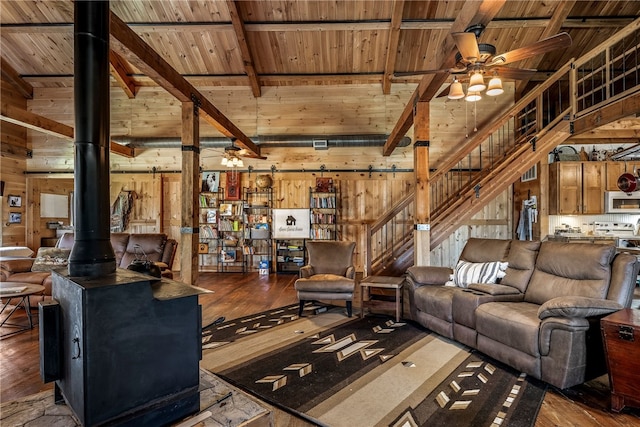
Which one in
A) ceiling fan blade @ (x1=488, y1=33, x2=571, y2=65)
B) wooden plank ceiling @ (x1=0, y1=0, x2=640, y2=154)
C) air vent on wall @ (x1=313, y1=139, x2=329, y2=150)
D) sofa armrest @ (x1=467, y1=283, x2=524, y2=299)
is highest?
wooden plank ceiling @ (x1=0, y1=0, x2=640, y2=154)

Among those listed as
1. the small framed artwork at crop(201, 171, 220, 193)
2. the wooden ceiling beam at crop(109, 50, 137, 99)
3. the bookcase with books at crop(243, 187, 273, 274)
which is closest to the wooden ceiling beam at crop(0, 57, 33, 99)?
the wooden ceiling beam at crop(109, 50, 137, 99)

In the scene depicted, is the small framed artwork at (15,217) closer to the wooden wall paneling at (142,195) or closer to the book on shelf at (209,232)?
the wooden wall paneling at (142,195)

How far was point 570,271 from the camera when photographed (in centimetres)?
281

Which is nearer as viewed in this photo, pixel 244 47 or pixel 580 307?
pixel 580 307

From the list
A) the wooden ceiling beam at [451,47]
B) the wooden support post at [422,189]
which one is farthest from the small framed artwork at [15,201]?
the wooden support post at [422,189]

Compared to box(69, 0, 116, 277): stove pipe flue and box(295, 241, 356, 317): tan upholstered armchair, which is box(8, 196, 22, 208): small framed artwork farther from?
box(69, 0, 116, 277): stove pipe flue

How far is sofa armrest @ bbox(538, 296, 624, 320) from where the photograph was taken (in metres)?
2.25

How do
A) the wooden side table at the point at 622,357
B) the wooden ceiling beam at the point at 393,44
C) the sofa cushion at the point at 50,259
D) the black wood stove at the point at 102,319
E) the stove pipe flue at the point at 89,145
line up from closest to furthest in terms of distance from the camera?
1. the black wood stove at the point at 102,319
2. the stove pipe flue at the point at 89,145
3. the wooden side table at the point at 622,357
4. the sofa cushion at the point at 50,259
5. the wooden ceiling beam at the point at 393,44

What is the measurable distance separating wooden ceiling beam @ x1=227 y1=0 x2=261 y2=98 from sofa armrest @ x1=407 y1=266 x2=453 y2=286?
5.08 m

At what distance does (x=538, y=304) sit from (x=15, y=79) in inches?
414

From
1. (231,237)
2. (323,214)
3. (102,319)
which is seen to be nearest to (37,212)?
(231,237)

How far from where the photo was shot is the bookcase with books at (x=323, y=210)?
24.3ft

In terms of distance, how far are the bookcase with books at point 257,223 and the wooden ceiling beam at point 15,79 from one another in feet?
18.2

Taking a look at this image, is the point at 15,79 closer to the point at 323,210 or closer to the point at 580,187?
the point at 323,210
